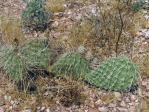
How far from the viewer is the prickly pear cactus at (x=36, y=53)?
16.0 feet

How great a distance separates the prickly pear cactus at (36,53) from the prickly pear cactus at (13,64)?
0.33 feet

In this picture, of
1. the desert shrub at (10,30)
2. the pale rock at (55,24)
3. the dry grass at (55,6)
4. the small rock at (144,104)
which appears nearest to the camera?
the small rock at (144,104)

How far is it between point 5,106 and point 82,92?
3.41 ft

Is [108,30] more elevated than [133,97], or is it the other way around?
[108,30]

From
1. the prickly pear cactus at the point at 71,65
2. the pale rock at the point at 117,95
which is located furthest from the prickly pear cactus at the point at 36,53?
the pale rock at the point at 117,95

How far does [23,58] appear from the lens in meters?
4.76

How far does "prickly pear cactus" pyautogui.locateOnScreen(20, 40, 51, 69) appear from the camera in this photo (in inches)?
193

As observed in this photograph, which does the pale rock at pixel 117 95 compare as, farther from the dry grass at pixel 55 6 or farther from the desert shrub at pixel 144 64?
the dry grass at pixel 55 6

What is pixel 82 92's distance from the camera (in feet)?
15.8

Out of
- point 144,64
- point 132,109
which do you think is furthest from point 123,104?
point 144,64

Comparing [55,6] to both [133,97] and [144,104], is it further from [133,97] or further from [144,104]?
[144,104]

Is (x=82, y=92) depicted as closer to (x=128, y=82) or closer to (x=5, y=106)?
(x=128, y=82)

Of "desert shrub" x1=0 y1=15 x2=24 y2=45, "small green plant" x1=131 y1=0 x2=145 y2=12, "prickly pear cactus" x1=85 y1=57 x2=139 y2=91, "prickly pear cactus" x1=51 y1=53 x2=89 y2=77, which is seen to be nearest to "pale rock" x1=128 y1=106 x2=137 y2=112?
"prickly pear cactus" x1=85 y1=57 x2=139 y2=91

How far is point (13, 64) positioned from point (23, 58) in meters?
0.16
